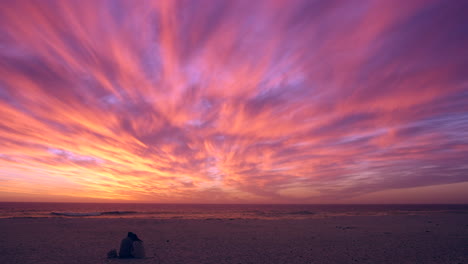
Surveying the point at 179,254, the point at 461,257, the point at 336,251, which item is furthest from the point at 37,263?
the point at 461,257

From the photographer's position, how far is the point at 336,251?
17250 mm

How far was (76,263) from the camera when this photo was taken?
13461mm

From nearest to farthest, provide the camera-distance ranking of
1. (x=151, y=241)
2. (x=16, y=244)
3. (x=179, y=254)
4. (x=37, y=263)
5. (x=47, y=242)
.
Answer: (x=37, y=263)
(x=179, y=254)
(x=16, y=244)
(x=47, y=242)
(x=151, y=241)

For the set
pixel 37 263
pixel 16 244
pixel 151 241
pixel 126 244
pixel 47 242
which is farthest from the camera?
pixel 151 241

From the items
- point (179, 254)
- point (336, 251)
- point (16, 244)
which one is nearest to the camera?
point (179, 254)

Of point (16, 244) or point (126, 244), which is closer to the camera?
point (126, 244)

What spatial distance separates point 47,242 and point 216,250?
467 inches

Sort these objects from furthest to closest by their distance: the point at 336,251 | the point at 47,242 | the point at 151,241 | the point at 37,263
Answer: the point at 151,241 < the point at 47,242 < the point at 336,251 < the point at 37,263

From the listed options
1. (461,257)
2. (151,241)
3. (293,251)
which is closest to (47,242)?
(151,241)

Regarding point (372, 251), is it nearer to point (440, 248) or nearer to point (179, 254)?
point (440, 248)

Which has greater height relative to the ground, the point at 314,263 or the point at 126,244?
the point at 126,244

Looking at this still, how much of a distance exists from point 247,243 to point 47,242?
13721 millimetres

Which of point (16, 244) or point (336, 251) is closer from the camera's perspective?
point (336, 251)

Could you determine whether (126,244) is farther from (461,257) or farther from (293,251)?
(461,257)
